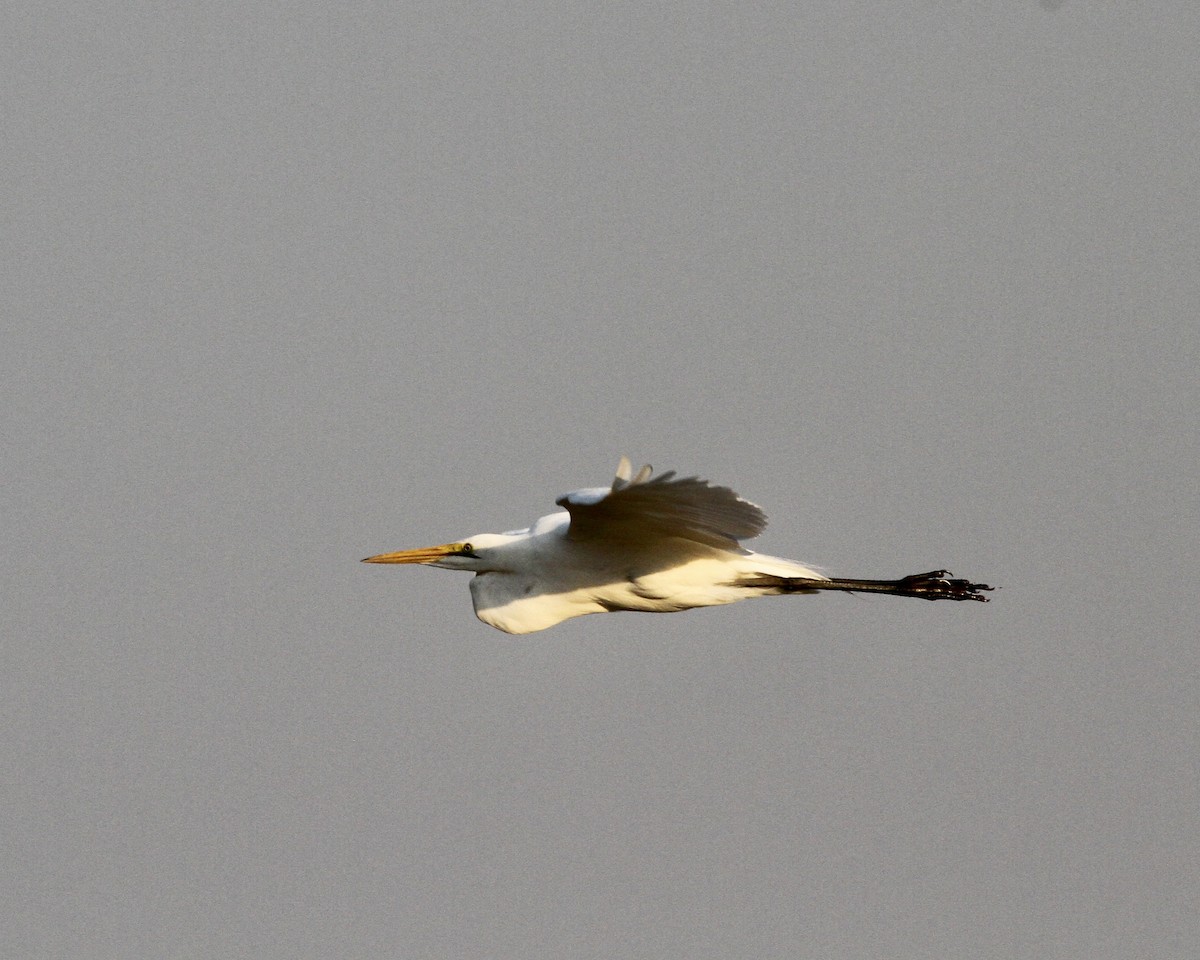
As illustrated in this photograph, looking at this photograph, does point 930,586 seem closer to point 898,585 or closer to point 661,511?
point 898,585

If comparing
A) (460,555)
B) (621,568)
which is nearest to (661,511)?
(621,568)

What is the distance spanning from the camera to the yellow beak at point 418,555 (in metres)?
9.90

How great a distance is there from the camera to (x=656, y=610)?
30.8ft

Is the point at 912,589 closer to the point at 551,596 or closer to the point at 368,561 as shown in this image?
the point at 551,596

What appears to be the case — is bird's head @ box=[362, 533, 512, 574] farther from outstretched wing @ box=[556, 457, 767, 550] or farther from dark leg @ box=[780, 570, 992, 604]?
dark leg @ box=[780, 570, 992, 604]

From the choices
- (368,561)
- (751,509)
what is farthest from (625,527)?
(368,561)

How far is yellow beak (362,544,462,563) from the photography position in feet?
32.5

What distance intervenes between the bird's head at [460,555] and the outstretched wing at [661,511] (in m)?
0.72

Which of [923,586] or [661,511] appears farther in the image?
[923,586]

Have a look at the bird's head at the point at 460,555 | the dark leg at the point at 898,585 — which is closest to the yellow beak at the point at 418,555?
the bird's head at the point at 460,555

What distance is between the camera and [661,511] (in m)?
8.51

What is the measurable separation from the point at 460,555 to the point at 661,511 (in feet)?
5.62

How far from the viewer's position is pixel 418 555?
9984 mm

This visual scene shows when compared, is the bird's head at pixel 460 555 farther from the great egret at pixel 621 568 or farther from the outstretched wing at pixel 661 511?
the outstretched wing at pixel 661 511
